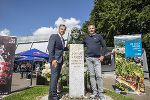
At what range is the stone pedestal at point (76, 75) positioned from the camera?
11.8ft

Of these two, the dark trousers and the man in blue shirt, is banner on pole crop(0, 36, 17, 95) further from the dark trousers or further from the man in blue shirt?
the man in blue shirt

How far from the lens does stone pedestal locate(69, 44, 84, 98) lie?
142 inches

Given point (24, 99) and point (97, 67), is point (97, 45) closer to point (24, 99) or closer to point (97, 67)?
point (97, 67)

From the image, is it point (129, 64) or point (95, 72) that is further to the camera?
point (129, 64)

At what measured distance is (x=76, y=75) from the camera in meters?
3.63

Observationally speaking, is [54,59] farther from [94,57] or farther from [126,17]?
[126,17]

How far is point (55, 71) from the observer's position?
3.17 meters

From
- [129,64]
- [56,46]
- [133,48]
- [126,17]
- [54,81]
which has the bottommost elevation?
[54,81]

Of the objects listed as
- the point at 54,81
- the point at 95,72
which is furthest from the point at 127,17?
the point at 54,81

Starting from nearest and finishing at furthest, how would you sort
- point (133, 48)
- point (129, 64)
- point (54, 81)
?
point (54, 81) < point (133, 48) < point (129, 64)

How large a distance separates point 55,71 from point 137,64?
179 inches

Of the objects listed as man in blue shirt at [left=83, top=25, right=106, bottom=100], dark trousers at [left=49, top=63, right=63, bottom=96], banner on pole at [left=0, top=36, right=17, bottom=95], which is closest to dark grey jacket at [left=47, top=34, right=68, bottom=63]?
dark trousers at [left=49, top=63, right=63, bottom=96]

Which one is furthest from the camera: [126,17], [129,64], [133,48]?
[126,17]

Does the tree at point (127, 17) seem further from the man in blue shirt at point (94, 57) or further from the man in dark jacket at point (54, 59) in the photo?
the man in dark jacket at point (54, 59)
